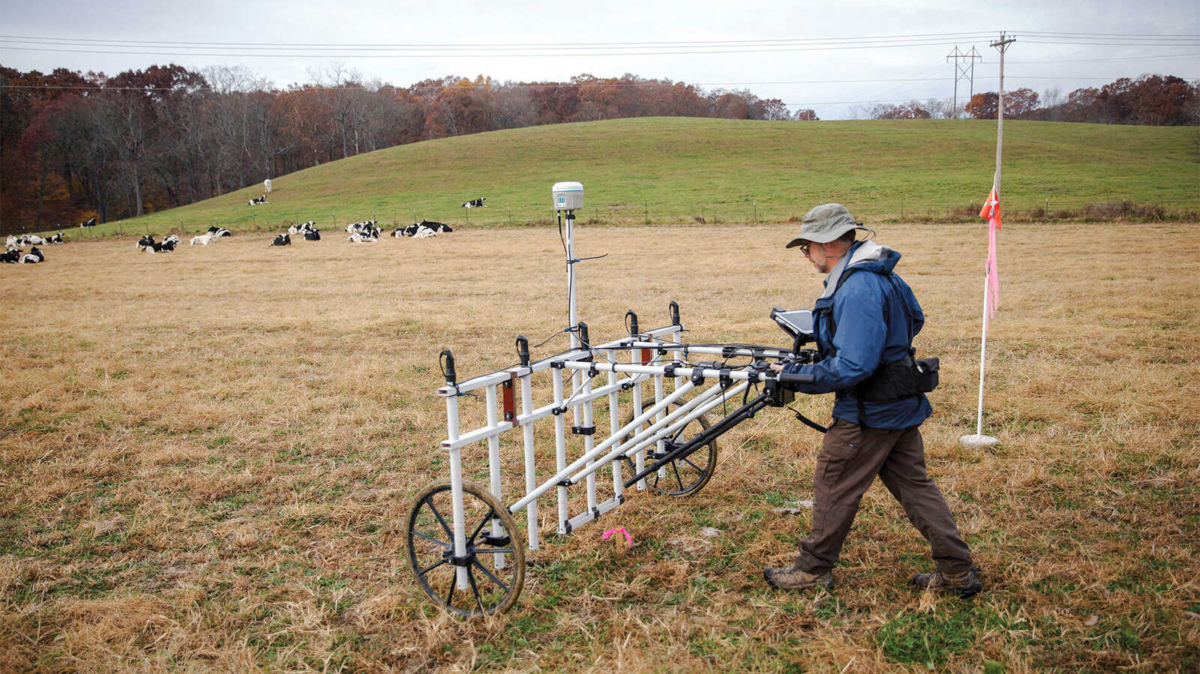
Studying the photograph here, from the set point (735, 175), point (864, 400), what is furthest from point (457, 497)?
point (735, 175)

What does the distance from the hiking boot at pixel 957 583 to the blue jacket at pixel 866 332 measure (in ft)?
2.97

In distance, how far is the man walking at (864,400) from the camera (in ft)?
12.0

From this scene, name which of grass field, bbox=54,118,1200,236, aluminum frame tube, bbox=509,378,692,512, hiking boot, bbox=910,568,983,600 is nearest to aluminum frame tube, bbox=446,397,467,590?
aluminum frame tube, bbox=509,378,692,512

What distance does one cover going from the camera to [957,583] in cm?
399

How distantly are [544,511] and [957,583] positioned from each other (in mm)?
2801

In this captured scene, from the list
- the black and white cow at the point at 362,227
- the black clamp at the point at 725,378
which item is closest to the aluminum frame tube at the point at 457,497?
the black clamp at the point at 725,378

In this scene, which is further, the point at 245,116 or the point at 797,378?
the point at 245,116

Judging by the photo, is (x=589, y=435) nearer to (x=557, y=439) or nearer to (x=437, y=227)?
(x=557, y=439)

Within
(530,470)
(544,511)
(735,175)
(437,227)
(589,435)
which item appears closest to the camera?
(530,470)

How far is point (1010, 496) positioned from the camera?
5.26m

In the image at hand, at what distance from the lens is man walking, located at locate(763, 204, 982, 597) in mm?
3652

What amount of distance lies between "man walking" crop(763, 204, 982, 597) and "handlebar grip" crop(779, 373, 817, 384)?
37mm

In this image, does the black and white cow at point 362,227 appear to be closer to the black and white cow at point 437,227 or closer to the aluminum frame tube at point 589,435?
the black and white cow at point 437,227

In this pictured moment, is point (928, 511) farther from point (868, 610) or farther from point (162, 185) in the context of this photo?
point (162, 185)
